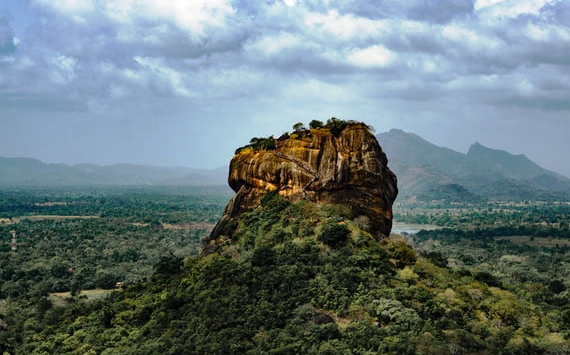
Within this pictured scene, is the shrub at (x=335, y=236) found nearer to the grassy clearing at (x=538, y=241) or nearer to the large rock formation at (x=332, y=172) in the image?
the large rock formation at (x=332, y=172)

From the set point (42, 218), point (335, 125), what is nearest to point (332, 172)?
point (335, 125)

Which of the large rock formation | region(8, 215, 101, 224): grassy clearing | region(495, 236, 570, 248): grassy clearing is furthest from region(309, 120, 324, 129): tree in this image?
region(8, 215, 101, 224): grassy clearing

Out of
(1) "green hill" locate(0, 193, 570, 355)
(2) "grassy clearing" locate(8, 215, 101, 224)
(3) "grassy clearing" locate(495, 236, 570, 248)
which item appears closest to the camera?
(1) "green hill" locate(0, 193, 570, 355)

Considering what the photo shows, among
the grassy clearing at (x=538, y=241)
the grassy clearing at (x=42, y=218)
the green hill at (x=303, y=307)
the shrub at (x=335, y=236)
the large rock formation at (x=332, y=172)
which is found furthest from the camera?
the grassy clearing at (x=42, y=218)

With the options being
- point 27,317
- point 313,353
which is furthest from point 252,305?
point 27,317

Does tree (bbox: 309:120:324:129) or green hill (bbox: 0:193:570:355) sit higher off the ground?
tree (bbox: 309:120:324:129)

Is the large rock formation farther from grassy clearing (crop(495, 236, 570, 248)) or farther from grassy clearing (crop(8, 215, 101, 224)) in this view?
grassy clearing (crop(8, 215, 101, 224))

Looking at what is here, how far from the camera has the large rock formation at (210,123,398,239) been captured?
43.8 m

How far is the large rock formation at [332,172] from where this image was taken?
43.8 m

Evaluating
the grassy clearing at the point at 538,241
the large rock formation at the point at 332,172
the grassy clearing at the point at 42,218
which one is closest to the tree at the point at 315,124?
the large rock formation at the point at 332,172

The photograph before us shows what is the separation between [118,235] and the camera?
127938 millimetres

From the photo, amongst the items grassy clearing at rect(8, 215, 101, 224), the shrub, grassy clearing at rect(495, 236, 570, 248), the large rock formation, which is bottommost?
grassy clearing at rect(8, 215, 101, 224)

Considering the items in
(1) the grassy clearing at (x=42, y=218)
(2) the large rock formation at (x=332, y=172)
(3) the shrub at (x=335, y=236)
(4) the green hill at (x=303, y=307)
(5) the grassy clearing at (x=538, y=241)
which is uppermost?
(2) the large rock formation at (x=332, y=172)

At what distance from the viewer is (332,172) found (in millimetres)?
44000
